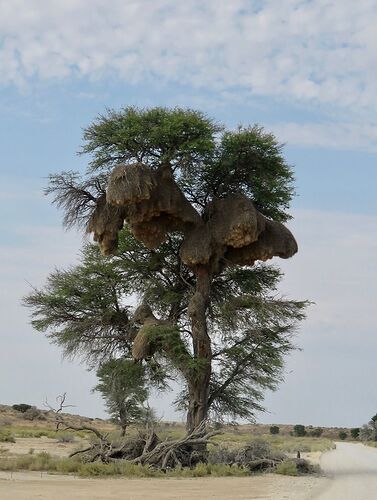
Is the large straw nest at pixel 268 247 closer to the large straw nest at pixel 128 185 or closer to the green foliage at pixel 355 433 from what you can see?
the large straw nest at pixel 128 185

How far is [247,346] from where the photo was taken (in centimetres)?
2831

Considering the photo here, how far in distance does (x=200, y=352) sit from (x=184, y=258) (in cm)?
362

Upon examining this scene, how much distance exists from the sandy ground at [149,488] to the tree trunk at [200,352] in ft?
16.2

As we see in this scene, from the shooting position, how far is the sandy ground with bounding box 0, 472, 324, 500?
1591 centimetres

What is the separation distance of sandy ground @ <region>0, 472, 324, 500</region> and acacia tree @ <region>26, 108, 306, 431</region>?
19.7 ft

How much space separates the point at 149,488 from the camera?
18.3m

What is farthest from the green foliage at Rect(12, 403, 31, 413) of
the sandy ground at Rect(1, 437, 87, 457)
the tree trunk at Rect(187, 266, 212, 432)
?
the tree trunk at Rect(187, 266, 212, 432)

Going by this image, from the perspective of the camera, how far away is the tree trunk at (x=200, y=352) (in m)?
26.9

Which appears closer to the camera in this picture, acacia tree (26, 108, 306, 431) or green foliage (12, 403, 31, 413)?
acacia tree (26, 108, 306, 431)

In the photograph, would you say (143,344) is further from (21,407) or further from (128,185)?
(21,407)

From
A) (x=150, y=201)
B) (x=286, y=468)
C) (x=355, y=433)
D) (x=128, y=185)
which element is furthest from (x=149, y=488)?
(x=355, y=433)

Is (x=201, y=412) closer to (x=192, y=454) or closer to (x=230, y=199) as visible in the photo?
(x=192, y=454)

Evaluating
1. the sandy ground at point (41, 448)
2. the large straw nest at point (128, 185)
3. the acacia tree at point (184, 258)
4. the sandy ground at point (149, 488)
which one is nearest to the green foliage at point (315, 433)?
the sandy ground at point (41, 448)

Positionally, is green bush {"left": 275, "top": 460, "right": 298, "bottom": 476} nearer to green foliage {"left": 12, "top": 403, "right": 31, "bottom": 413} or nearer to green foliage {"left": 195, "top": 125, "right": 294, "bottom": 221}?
green foliage {"left": 195, "top": 125, "right": 294, "bottom": 221}
